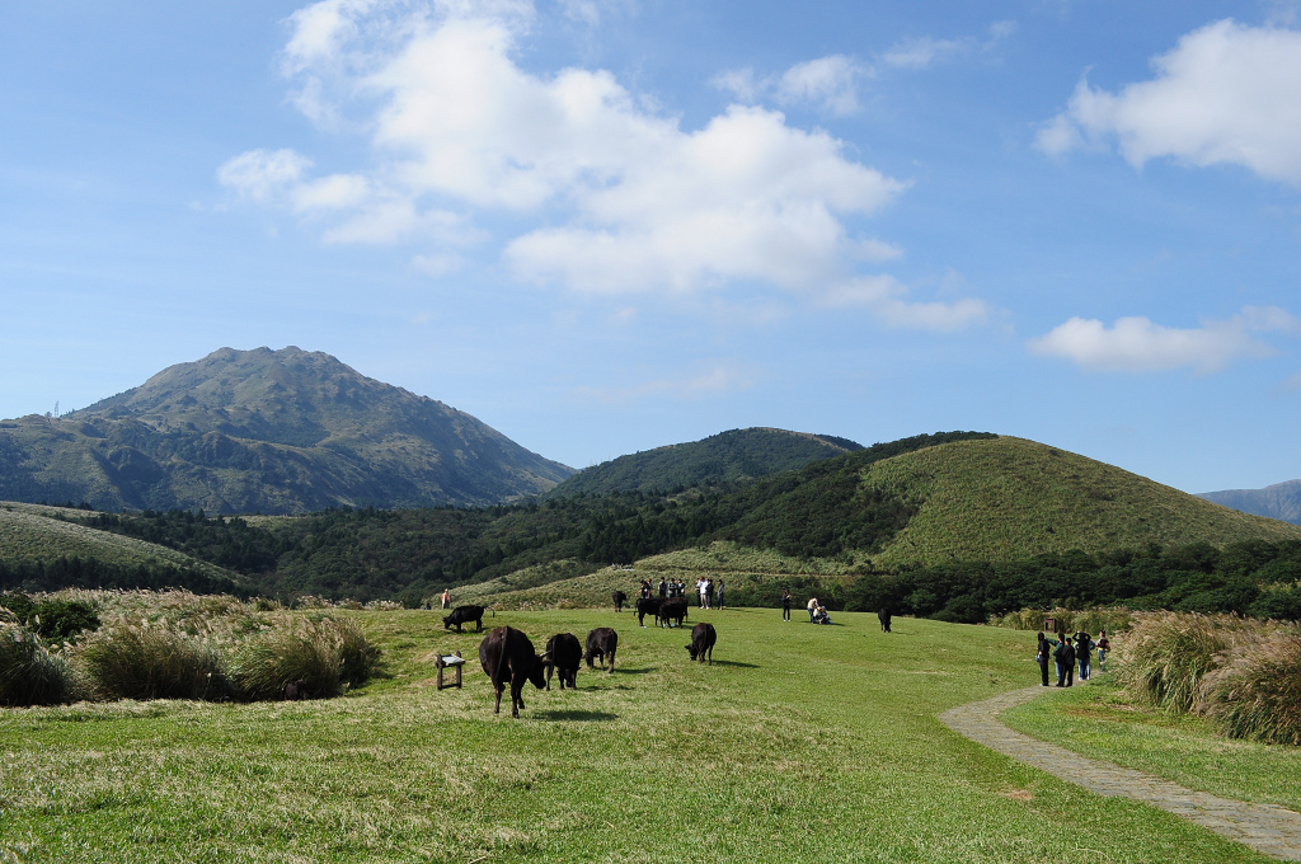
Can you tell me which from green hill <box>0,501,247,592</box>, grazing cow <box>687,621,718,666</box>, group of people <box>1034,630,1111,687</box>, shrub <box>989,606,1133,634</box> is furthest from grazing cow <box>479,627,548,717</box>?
green hill <box>0,501,247,592</box>

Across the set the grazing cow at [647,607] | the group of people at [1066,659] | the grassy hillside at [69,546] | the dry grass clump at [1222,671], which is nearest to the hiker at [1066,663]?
the group of people at [1066,659]

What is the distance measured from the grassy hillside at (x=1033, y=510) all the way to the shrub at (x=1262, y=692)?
254 ft

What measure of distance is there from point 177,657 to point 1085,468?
12607 centimetres

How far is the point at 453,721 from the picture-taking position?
1423 cm

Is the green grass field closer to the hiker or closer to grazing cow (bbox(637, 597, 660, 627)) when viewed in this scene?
the hiker

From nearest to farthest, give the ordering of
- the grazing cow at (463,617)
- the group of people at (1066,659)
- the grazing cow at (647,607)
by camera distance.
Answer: the group of people at (1066,659)
the grazing cow at (463,617)
the grazing cow at (647,607)

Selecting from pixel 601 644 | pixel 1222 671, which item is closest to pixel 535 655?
pixel 601 644

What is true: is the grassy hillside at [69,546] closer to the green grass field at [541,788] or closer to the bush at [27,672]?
the bush at [27,672]

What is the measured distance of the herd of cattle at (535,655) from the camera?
50.3 feet

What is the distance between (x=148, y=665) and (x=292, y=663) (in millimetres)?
3396

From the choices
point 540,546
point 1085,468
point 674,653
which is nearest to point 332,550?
point 540,546

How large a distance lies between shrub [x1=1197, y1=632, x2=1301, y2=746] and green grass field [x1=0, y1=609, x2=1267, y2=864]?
260 inches

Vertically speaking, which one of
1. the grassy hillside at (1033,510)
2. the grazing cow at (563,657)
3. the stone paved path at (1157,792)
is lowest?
the stone paved path at (1157,792)

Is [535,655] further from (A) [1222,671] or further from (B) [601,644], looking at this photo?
(A) [1222,671]
